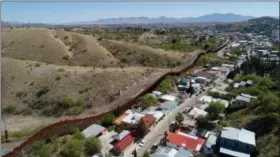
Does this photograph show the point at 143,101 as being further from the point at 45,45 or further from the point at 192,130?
the point at 45,45

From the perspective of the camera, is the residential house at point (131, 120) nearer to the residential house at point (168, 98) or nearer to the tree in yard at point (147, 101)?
the tree in yard at point (147, 101)

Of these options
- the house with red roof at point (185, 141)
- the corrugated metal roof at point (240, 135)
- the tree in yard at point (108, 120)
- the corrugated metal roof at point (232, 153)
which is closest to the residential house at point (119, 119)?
the tree in yard at point (108, 120)

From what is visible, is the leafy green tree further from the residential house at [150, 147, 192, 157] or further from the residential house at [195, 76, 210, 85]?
the residential house at [195, 76, 210, 85]

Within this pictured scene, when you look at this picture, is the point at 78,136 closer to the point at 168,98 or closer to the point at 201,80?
the point at 168,98

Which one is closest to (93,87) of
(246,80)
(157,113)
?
(157,113)

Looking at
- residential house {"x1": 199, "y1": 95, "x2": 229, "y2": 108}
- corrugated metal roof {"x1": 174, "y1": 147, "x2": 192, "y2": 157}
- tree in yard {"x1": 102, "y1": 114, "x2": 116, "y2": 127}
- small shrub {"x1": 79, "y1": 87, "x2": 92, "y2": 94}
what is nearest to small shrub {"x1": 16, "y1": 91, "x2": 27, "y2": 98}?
small shrub {"x1": 79, "y1": 87, "x2": 92, "y2": 94}
